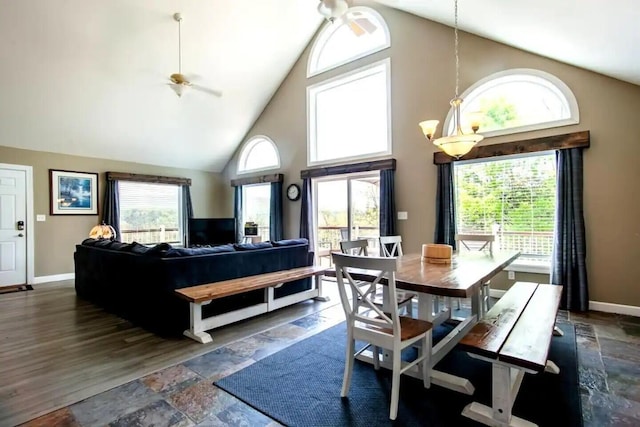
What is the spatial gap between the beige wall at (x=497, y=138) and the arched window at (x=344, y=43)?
0.15 metres

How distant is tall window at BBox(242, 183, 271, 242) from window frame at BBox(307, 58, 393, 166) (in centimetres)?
156

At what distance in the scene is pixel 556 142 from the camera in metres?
3.97

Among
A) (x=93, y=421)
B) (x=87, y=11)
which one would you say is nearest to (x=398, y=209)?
(x=93, y=421)

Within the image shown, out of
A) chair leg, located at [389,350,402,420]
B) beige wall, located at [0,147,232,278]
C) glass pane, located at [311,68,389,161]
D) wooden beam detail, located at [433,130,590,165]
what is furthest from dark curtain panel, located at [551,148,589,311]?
beige wall, located at [0,147,232,278]

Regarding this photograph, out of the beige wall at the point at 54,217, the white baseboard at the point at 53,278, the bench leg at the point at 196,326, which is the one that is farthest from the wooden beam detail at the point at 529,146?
the white baseboard at the point at 53,278

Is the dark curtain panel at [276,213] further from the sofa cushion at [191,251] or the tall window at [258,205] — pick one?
the sofa cushion at [191,251]

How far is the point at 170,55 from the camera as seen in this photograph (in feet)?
17.5

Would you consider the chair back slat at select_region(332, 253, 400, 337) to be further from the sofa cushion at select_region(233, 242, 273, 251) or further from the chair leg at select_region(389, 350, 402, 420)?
the sofa cushion at select_region(233, 242, 273, 251)

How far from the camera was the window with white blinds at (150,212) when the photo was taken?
277 inches

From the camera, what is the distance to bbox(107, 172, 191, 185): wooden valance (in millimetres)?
6695

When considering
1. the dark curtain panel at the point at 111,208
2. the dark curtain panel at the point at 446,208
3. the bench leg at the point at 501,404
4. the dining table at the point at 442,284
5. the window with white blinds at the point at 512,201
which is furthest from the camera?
the dark curtain panel at the point at 111,208

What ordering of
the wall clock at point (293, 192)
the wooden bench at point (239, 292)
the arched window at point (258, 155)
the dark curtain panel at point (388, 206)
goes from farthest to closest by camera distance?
the arched window at point (258, 155) < the wall clock at point (293, 192) < the dark curtain panel at point (388, 206) < the wooden bench at point (239, 292)

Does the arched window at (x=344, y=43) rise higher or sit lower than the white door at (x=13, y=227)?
higher

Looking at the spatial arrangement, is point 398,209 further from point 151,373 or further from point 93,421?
point 93,421
